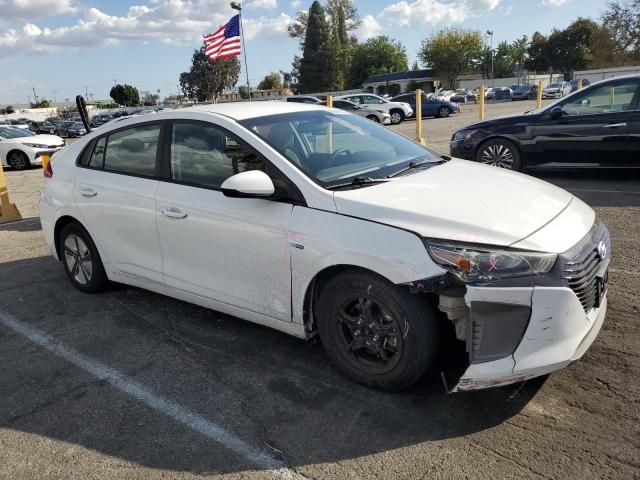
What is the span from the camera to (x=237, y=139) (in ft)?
12.1

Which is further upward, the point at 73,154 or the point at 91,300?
the point at 73,154

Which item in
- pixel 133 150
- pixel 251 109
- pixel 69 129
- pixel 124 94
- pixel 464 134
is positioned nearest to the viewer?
pixel 251 109

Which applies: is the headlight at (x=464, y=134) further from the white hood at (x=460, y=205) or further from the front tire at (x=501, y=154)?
the white hood at (x=460, y=205)

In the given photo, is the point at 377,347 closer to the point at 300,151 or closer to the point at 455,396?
the point at 455,396

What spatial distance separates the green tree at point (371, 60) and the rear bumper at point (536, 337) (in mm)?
88626

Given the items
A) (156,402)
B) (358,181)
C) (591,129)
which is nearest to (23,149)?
(591,129)

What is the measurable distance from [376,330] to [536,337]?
833 millimetres

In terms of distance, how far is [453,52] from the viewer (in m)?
82.4

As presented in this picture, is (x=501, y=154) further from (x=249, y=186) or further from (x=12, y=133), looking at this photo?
(x=12, y=133)

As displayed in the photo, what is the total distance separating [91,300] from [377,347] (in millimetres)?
2978

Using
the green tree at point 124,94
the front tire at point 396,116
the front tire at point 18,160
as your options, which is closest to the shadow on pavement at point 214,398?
the front tire at point 18,160

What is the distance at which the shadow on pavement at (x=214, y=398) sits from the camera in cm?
285

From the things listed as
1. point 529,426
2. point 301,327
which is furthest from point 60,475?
point 529,426

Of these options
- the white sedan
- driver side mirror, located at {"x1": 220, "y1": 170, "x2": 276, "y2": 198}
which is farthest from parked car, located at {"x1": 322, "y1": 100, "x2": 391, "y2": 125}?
driver side mirror, located at {"x1": 220, "y1": 170, "x2": 276, "y2": 198}
